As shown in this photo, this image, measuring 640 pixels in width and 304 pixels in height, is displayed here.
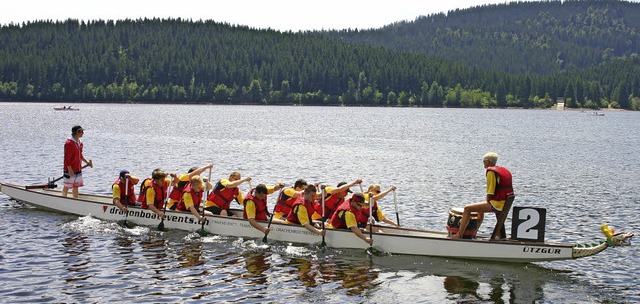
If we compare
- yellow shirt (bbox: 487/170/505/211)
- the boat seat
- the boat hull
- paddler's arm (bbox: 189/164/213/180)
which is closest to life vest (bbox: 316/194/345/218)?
the boat hull

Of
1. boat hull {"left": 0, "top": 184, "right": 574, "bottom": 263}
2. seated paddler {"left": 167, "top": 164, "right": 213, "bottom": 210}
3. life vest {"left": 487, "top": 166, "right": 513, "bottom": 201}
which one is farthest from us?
seated paddler {"left": 167, "top": 164, "right": 213, "bottom": 210}

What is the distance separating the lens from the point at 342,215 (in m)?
22.9

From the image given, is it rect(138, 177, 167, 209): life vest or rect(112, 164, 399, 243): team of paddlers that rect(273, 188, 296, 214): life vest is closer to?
rect(112, 164, 399, 243): team of paddlers

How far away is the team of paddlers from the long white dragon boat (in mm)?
315

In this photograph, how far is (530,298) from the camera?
19.1m

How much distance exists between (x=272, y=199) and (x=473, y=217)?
15.6 metres

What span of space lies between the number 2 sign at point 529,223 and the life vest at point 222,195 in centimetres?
944

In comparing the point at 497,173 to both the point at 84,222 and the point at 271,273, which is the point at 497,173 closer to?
the point at 271,273

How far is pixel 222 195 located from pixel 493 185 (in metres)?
9.42

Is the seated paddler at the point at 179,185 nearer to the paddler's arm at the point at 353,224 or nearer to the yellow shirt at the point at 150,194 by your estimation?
the yellow shirt at the point at 150,194

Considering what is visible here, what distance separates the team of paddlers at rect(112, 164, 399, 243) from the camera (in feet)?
75.2

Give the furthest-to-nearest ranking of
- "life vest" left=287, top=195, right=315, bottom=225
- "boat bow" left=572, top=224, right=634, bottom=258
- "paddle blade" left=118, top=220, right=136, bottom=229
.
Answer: "paddle blade" left=118, top=220, right=136, bottom=229
"life vest" left=287, top=195, right=315, bottom=225
"boat bow" left=572, top=224, right=634, bottom=258

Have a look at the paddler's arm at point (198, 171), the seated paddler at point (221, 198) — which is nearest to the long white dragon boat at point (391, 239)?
the seated paddler at point (221, 198)

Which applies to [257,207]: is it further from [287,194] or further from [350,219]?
[350,219]
